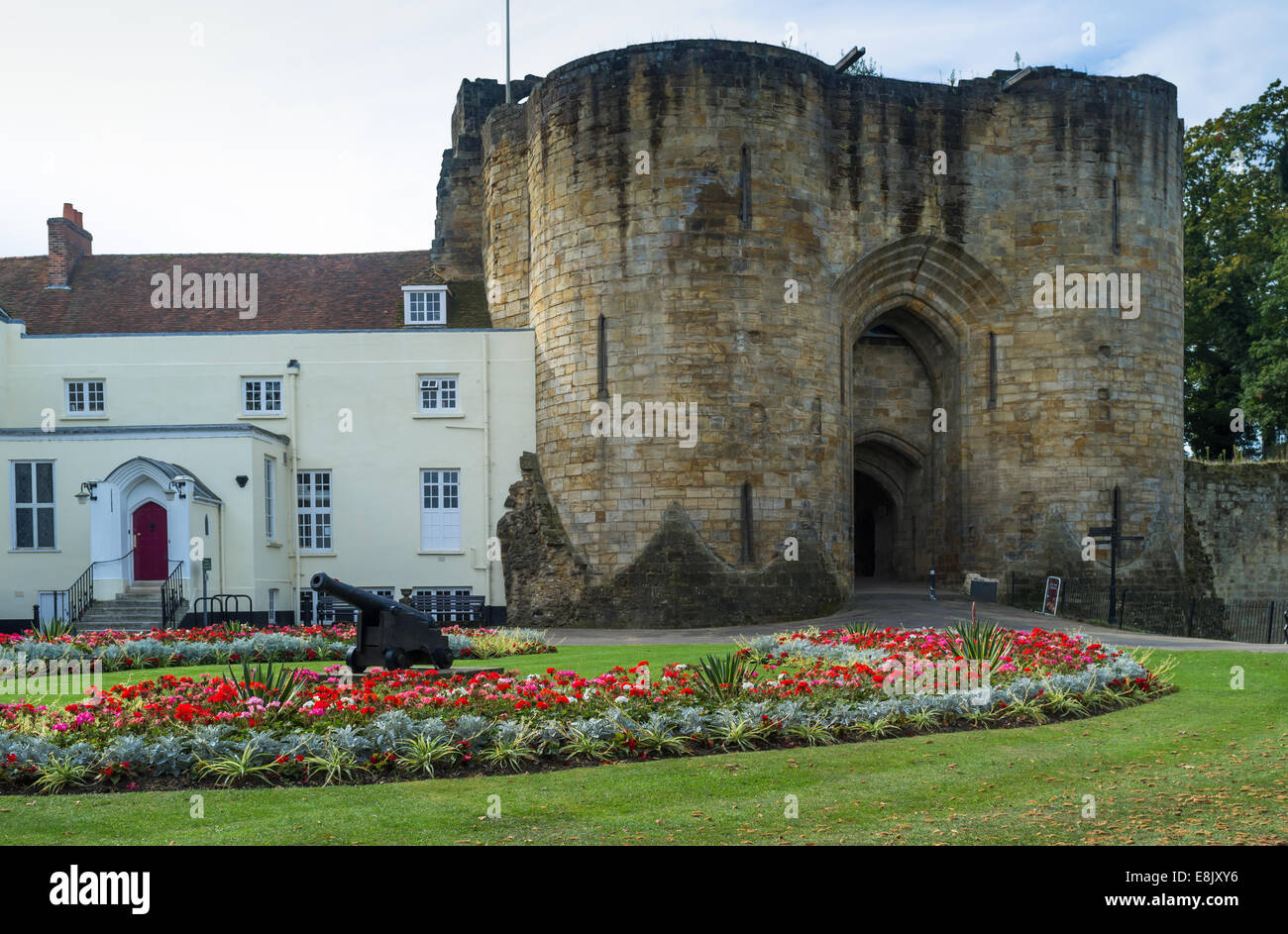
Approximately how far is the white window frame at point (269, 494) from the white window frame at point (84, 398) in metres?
4.89

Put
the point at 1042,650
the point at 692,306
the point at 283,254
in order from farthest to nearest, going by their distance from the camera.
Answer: the point at 283,254
the point at 692,306
the point at 1042,650

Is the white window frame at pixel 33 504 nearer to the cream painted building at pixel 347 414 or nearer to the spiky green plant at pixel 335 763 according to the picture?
the cream painted building at pixel 347 414

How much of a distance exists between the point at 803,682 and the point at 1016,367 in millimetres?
19661

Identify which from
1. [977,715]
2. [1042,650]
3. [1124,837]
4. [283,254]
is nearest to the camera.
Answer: [1124,837]

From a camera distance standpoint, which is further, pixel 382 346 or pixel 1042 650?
pixel 382 346

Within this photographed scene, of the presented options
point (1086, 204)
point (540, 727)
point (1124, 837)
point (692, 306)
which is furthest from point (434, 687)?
point (1086, 204)

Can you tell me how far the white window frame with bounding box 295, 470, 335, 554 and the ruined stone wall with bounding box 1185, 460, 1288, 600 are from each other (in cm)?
2295

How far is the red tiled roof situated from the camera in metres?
32.0

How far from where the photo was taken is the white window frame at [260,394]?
2998 cm

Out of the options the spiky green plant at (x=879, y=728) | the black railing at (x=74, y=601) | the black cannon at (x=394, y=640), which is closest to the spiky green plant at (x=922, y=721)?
the spiky green plant at (x=879, y=728)

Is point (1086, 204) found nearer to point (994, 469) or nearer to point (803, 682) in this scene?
point (994, 469)

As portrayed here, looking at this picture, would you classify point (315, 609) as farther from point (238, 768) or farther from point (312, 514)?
point (238, 768)

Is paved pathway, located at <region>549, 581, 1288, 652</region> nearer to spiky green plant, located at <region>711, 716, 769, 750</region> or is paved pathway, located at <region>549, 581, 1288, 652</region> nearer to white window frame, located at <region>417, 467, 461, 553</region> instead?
white window frame, located at <region>417, 467, 461, 553</region>

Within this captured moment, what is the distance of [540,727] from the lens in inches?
406
